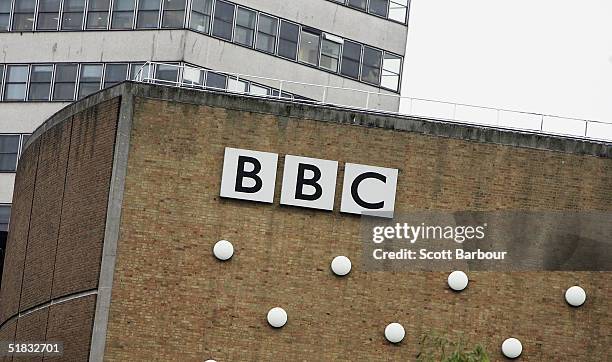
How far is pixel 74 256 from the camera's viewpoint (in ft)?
133

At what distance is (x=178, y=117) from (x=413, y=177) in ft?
19.4

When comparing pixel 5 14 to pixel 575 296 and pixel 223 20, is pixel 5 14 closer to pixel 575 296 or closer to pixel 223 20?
pixel 223 20

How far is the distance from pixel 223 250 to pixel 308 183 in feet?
8.69

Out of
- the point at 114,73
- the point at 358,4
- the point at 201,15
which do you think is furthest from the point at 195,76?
the point at 358,4

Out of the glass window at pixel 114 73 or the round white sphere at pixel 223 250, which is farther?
the glass window at pixel 114 73

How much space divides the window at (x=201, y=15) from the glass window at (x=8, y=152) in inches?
345

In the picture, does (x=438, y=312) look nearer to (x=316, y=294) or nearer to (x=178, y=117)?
(x=316, y=294)

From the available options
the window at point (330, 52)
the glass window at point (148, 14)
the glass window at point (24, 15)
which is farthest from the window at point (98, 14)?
the window at point (330, 52)

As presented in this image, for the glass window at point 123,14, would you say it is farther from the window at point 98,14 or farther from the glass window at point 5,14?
the glass window at point 5,14

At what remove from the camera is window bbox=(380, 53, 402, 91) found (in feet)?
206

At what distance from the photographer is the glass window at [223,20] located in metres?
58.4

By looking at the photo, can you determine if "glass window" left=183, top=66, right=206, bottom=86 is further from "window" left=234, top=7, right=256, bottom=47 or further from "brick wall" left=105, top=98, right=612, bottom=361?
"brick wall" left=105, top=98, right=612, bottom=361

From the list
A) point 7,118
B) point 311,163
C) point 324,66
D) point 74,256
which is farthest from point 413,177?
point 7,118

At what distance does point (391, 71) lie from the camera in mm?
Result: 62938
